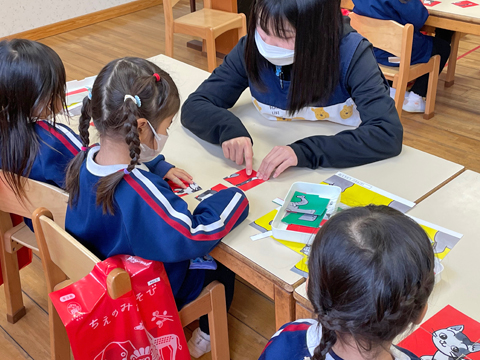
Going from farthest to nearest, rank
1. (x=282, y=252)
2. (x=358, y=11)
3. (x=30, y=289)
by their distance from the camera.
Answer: (x=358, y=11)
(x=30, y=289)
(x=282, y=252)

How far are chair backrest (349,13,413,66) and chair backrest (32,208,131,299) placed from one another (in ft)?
6.79

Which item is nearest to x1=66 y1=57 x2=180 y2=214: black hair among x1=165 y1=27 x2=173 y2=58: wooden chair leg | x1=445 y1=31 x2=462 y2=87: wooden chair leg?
x1=165 y1=27 x2=173 y2=58: wooden chair leg

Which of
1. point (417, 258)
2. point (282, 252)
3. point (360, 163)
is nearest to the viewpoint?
point (417, 258)

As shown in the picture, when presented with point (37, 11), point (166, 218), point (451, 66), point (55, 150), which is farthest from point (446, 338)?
point (37, 11)

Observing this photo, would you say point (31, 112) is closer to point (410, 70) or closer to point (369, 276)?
point (369, 276)

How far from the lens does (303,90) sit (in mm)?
1523

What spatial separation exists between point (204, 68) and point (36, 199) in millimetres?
2877

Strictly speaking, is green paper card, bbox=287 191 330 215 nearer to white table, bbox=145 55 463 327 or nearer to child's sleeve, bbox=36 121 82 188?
white table, bbox=145 55 463 327

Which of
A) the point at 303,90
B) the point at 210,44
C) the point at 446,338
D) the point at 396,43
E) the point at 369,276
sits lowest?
the point at 210,44

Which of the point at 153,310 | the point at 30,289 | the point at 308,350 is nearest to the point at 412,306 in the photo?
the point at 308,350

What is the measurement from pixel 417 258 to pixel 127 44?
13.8 ft

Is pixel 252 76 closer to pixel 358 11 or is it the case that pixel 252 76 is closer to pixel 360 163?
pixel 360 163

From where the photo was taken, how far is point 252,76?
1643 millimetres

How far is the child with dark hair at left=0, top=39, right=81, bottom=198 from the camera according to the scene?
4.54ft
